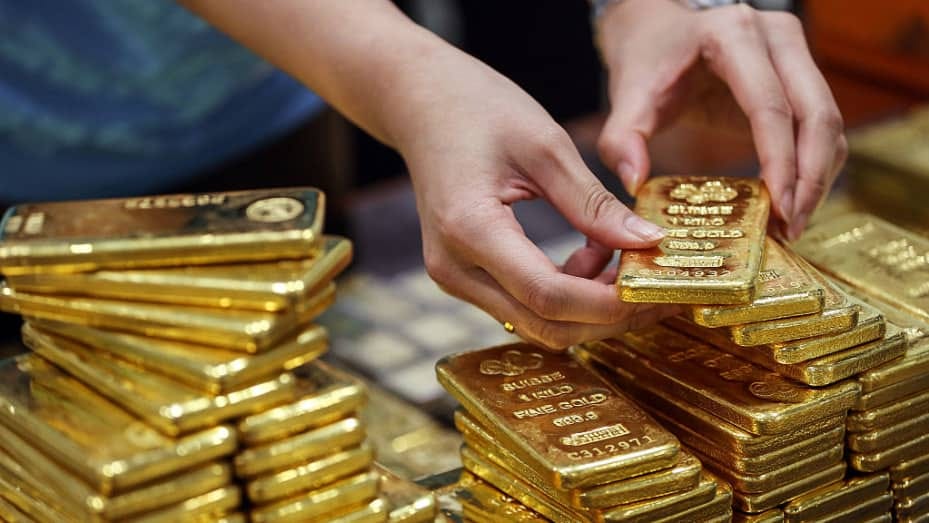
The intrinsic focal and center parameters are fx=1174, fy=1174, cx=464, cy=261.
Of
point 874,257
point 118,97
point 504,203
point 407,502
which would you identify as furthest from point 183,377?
point 118,97

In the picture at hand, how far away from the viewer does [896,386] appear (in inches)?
51.4


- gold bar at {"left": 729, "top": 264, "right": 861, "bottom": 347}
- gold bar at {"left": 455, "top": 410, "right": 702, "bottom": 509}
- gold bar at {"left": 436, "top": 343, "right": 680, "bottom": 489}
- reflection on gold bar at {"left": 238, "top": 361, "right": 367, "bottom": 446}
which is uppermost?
reflection on gold bar at {"left": 238, "top": 361, "right": 367, "bottom": 446}

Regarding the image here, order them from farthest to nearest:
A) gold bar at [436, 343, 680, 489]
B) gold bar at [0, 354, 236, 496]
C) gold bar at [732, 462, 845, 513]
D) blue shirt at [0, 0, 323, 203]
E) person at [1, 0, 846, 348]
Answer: blue shirt at [0, 0, 323, 203], person at [1, 0, 846, 348], gold bar at [732, 462, 845, 513], gold bar at [436, 343, 680, 489], gold bar at [0, 354, 236, 496]

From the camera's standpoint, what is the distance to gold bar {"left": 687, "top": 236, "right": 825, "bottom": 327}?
1224mm

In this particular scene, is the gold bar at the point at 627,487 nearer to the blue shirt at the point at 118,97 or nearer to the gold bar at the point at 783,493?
the gold bar at the point at 783,493

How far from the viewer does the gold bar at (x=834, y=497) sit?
50.2 inches

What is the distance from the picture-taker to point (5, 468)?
46.5 inches

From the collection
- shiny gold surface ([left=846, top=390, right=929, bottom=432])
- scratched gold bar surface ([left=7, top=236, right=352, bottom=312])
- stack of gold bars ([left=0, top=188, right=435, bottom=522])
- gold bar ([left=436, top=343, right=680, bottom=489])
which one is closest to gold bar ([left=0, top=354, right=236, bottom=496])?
stack of gold bars ([left=0, top=188, right=435, bottom=522])

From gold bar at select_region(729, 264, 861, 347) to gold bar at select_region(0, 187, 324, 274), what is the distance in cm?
46

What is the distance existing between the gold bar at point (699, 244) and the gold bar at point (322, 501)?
1.08ft

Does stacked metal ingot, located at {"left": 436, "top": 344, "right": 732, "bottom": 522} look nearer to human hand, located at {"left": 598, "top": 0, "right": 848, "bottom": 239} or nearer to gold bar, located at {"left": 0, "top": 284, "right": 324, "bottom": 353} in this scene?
gold bar, located at {"left": 0, "top": 284, "right": 324, "bottom": 353}

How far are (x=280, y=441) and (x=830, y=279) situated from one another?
0.73 meters

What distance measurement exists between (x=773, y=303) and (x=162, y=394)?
0.63 m

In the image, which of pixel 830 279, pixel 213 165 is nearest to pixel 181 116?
pixel 213 165
